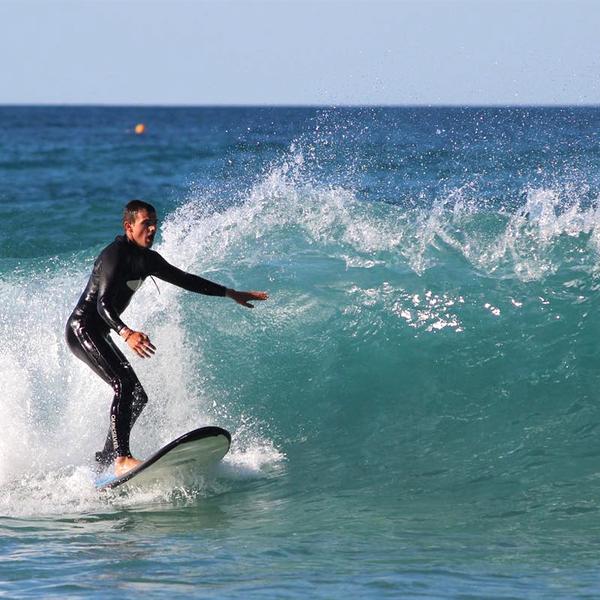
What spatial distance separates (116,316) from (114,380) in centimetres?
47

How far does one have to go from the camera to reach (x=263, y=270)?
999 cm

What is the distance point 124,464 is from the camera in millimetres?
6684

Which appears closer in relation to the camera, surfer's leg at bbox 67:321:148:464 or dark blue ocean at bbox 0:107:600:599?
dark blue ocean at bbox 0:107:600:599

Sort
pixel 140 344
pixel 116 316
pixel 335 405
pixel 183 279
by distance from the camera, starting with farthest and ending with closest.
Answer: pixel 335 405, pixel 183 279, pixel 116 316, pixel 140 344

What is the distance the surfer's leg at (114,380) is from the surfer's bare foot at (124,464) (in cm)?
3

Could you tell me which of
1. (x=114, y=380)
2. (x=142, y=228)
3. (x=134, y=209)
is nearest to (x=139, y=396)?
(x=114, y=380)

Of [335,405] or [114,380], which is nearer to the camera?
[114,380]

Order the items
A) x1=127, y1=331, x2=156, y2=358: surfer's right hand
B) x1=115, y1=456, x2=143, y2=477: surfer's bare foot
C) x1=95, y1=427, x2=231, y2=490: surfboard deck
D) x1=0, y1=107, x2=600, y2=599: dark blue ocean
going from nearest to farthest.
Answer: x1=0, y1=107, x2=600, y2=599: dark blue ocean → x1=127, y1=331, x2=156, y2=358: surfer's right hand → x1=95, y1=427, x2=231, y2=490: surfboard deck → x1=115, y1=456, x2=143, y2=477: surfer's bare foot

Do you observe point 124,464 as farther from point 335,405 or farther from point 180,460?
point 335,405

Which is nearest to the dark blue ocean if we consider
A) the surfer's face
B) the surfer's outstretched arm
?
the surfer's outstretched arm

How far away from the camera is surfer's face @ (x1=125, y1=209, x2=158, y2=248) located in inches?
260

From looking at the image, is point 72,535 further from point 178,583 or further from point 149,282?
point 149,282

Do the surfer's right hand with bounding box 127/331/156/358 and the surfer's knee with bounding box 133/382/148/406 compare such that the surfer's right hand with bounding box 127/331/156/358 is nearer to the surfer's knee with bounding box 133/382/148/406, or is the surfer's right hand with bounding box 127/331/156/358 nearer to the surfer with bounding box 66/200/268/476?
the surfer with bounding box 66/200/268/476

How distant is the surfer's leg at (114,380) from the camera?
6.70 m
